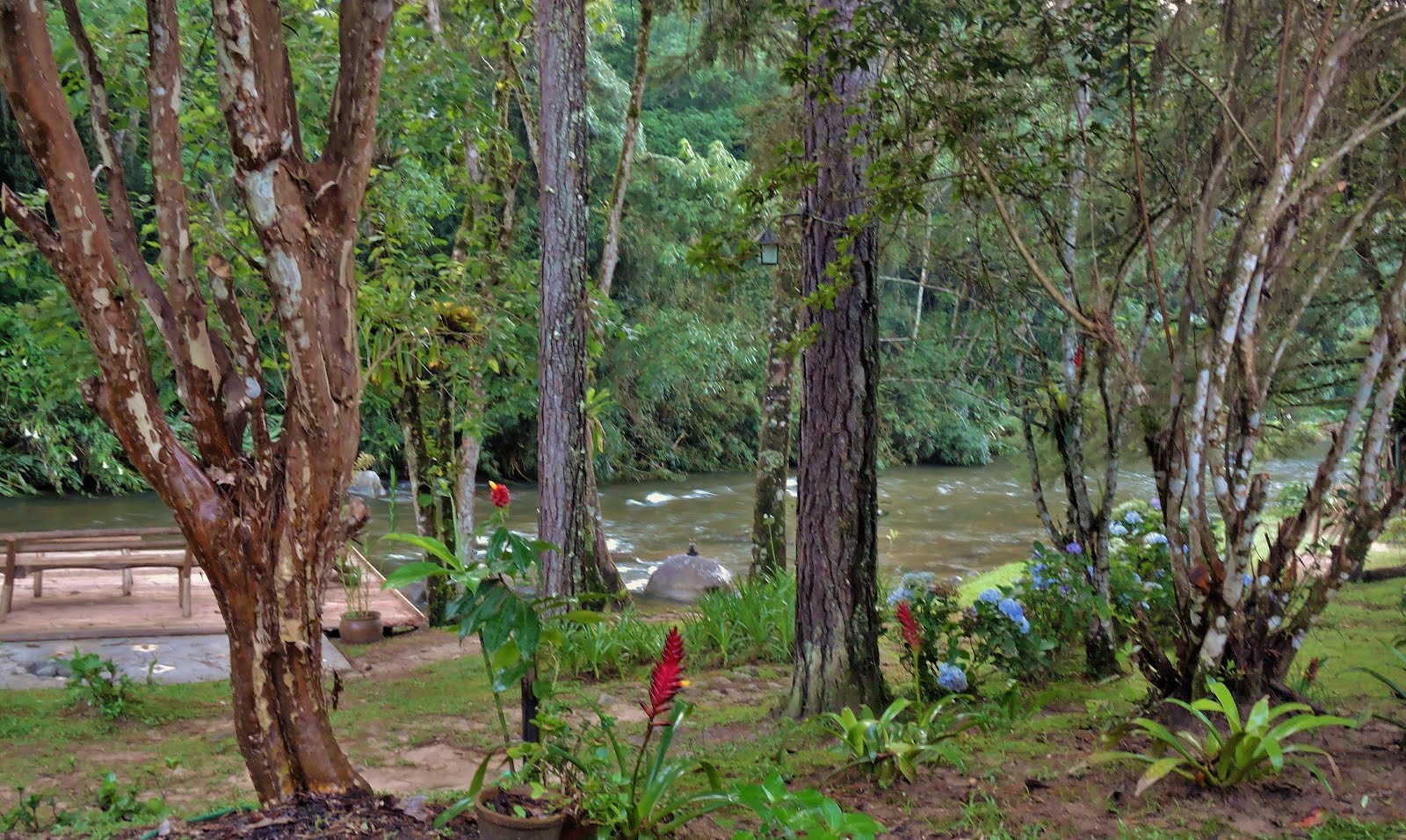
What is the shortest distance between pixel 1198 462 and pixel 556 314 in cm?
436

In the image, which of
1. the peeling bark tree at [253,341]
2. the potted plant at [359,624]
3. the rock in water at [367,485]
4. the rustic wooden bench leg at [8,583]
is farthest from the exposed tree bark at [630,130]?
the rock in water at [367,485]

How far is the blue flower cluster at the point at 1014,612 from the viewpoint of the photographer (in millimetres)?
4824

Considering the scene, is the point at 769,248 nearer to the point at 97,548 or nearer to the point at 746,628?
the point at 746,628

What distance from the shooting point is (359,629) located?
766 cm

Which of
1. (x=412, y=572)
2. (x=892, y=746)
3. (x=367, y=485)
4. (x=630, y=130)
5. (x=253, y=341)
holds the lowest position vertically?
(x=367, y=485)

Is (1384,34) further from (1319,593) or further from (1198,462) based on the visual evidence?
(1319,593)

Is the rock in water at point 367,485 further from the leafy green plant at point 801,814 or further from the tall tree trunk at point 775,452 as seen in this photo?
the leafy green plant at point 801,814

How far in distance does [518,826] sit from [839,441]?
2598 millimetres

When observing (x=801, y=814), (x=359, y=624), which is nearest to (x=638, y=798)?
(x=801, y=814)

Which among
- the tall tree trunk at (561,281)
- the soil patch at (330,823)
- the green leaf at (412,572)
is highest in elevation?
the tall tree trunk at (561,281)

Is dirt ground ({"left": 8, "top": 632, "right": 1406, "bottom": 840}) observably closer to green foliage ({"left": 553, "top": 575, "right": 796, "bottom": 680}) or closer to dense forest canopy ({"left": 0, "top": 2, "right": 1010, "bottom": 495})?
green foliage ({"left": 553, "top": 575, "right": 796, "bottom": 680})

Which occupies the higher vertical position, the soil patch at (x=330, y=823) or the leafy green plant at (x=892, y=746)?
the soil patch at (x=330, y=823)

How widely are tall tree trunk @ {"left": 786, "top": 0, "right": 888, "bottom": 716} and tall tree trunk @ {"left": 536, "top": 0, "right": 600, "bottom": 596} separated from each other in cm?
255

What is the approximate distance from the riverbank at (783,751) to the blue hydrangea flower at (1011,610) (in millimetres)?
352
